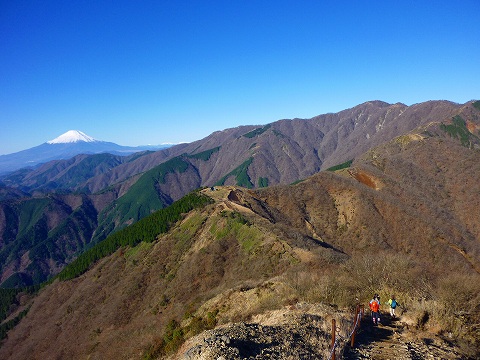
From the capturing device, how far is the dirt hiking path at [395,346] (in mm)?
13852

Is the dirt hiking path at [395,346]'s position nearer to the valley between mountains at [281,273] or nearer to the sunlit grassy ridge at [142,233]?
the valley between mountains at [281,273]

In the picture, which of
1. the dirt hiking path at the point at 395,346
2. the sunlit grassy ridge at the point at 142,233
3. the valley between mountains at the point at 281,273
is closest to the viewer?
the dirt hiking path at the point at 395,346

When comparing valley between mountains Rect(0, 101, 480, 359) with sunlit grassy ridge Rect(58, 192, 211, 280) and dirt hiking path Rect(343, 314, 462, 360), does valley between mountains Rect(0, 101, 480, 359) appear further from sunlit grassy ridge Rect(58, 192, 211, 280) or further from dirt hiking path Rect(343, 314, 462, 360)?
sunlit grassy ridge Rect(58, 192, 211, 280)

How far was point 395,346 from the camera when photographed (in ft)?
48.7

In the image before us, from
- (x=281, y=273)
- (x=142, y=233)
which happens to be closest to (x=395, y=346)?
(x=281, y=273)

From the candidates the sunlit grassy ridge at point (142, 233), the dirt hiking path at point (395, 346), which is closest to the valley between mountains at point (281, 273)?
the dirt hiking path at point (395, 346)

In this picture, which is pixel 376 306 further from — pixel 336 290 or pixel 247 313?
pixel 247 313

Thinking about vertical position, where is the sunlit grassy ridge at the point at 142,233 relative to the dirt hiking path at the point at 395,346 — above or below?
below

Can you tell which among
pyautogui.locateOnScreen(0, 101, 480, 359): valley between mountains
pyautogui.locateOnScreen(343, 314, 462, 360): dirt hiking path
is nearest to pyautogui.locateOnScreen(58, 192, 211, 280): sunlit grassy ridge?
pyautogui.locateOnScreen(0, 101, 480, 359): valley between mountains

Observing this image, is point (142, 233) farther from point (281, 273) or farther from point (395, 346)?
point (395, 346)

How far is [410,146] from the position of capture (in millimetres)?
128750

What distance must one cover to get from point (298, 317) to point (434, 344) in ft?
21.7

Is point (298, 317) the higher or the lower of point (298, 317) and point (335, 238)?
the higher

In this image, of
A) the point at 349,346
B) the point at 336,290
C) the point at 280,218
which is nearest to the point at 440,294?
the point at 336,290
